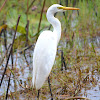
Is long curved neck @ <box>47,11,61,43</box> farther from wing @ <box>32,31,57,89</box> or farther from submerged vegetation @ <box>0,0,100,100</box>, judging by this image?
submerged vegetation @ <box>0,0,100,100</box>

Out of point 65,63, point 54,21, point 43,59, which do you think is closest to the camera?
point 43,59

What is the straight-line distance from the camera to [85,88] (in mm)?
3471

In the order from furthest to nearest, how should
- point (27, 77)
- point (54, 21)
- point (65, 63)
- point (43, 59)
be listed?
point (65, 63), point (27, 77), point (54, 21), point (43, 59)

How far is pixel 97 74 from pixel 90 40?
1.49m

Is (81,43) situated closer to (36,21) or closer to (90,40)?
(90,40)

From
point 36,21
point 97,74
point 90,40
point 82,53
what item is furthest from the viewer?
point 36,21

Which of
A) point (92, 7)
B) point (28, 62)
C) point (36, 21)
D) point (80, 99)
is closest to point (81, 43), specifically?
point (92, 7)

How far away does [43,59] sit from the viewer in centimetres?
307

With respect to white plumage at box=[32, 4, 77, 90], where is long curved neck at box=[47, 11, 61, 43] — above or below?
above

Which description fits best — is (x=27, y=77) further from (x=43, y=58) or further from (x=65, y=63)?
(x=43, y=58)

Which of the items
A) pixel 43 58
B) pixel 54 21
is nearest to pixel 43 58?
pixel 43 58

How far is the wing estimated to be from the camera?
3043 millimetres

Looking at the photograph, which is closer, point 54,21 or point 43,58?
point 43,58

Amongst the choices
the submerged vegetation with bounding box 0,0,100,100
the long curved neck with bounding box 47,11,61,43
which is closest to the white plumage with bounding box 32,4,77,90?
the long curved neck with bounding box 47,11,61,43
